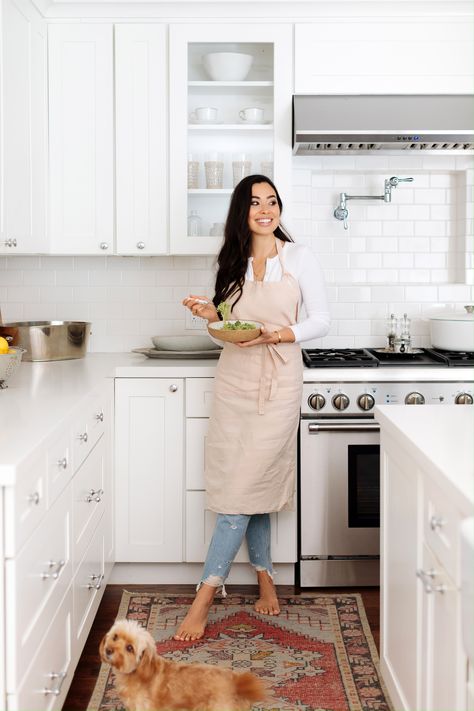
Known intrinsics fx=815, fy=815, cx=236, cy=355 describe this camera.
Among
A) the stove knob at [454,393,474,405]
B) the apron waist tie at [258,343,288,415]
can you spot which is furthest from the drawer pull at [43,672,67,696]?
the stove knob at [454,393,474,405]

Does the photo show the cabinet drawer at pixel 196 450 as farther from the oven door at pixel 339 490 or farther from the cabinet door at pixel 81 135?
the cabinet door at pixel 81 135

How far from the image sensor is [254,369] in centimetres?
311

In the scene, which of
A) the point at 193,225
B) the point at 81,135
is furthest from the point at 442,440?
the point at 81,135

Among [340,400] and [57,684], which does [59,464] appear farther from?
[340,400]

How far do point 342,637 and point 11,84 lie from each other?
2417mm

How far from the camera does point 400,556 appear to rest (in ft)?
7.22

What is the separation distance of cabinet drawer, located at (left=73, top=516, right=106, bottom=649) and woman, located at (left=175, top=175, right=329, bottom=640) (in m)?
0.37

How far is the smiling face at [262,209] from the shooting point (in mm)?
3080

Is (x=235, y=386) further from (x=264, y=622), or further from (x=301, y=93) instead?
(x=301, y=93)

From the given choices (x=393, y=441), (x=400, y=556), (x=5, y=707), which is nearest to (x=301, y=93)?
(x=393, y=441)

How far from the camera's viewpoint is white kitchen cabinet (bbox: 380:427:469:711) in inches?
65.1

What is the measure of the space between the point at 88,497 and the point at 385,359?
4.74 feet

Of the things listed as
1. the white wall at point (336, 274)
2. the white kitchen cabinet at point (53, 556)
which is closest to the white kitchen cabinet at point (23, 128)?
the white wall at point (336, 274)

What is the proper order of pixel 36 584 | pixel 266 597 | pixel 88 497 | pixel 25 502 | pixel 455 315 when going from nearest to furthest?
pixel 25 502
pixel 36 584
pixel 88 497
pixel 266 597
pixel 455 315
